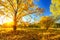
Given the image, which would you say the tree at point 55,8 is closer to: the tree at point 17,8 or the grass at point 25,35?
the tree at point 17,8

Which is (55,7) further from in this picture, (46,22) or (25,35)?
(25,35)

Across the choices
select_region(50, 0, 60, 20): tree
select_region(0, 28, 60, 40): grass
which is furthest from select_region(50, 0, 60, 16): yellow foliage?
select_region(0, 28, 60, 40): grass

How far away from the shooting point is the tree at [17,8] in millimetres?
14711

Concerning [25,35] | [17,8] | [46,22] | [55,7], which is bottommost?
[25,35]

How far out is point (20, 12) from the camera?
14.9 m

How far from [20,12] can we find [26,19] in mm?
944

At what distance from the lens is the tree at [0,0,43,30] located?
48.3 feet

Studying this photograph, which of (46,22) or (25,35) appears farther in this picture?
(46,22)

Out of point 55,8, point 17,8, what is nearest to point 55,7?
point 55,8

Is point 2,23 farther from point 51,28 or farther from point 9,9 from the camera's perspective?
point 51,28

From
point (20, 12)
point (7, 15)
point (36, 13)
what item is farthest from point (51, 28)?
point (7, 15)

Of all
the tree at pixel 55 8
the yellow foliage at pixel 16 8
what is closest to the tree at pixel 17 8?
the yellow foliage at pixel 16 8

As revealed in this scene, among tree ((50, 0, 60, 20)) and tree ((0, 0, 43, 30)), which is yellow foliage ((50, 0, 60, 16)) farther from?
tree ((0, 0, 43, 30))

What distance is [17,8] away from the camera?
1473 centimetres
